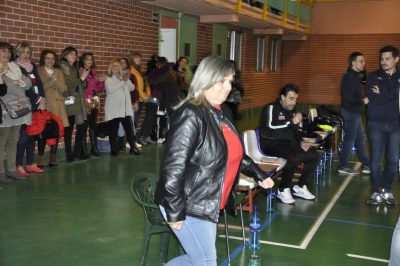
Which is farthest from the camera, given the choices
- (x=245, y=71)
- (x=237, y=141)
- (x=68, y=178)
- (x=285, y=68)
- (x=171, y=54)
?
(x=285, y=68)

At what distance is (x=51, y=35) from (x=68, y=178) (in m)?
2.69

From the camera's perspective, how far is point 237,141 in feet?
8.38

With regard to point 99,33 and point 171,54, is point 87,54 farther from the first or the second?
point 171,54

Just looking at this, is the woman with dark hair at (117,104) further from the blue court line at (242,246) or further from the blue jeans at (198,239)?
the blue jeans at (198,239)

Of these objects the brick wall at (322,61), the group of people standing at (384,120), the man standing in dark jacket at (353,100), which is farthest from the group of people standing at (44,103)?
the brick wall at (322,61)

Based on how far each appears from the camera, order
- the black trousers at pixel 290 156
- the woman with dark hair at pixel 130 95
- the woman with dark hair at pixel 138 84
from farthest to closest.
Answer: the woman with dark hair at pixel 138 84, the woman with dark hair at pixel 130 95, the black trousers at pixel 290 156

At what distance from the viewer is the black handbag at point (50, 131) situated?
6.97 m

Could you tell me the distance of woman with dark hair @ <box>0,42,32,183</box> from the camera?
6.04 m

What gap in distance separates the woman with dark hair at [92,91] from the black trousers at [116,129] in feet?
1.00

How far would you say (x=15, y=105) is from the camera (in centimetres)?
616

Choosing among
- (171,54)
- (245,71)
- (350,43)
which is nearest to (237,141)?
(171,54)

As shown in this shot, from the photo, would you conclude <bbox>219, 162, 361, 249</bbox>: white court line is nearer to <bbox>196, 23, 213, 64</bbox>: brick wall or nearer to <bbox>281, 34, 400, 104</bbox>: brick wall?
<bbox>196, 23, 213, 64</bbox>: brick wall

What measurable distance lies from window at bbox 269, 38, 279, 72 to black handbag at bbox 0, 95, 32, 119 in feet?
46.7

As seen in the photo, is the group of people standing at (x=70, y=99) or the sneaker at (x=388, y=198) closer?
the sneaker at (x=388, y=198)
